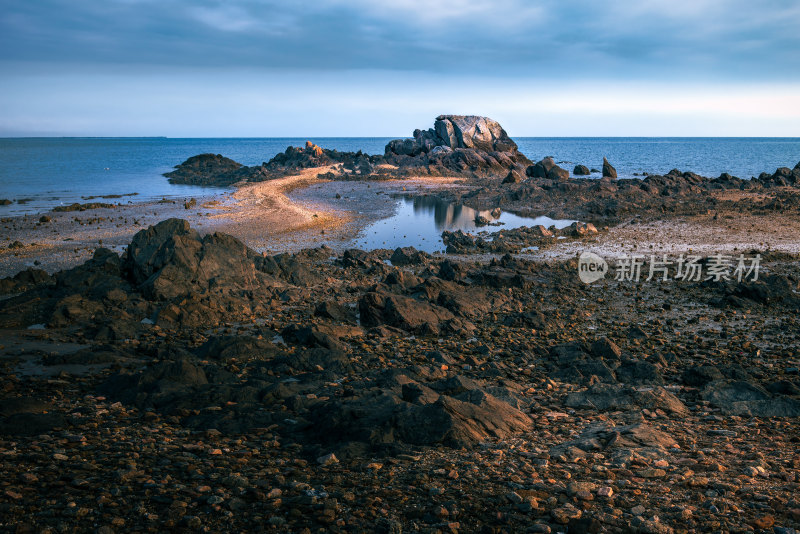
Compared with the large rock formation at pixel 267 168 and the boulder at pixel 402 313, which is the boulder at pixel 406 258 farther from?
the large rock formation at pixel 267 168

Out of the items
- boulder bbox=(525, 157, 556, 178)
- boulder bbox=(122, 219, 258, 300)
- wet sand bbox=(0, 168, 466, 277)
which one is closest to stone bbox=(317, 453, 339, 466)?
boulder bbox=(122, 219, 258, 300)

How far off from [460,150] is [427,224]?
4733cm

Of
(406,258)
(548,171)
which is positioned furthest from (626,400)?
(548,171)

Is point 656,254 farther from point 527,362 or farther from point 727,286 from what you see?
point 527,362

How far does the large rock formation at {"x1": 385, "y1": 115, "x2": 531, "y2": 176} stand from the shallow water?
3114cm

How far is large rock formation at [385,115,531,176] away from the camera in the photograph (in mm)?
76250

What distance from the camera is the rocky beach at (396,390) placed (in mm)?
6016

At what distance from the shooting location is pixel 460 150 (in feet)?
263

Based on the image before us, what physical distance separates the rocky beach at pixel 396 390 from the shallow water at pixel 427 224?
4.20 metres

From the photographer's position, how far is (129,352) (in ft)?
39.9

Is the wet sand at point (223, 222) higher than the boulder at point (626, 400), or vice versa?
the wet sand at point (223, 222)

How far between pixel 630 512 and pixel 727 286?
1353cm

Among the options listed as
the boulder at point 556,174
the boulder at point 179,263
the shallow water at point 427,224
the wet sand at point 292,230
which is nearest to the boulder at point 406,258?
the wet sand at point 292,230

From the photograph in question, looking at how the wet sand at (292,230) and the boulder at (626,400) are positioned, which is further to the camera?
the wet sand at (292,230)
